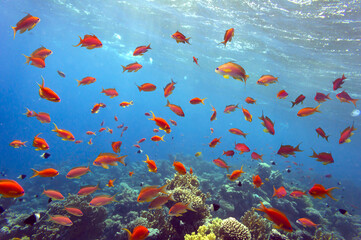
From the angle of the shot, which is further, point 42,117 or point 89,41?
point 42,117

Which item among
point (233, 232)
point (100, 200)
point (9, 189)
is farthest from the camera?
point (100, 200)

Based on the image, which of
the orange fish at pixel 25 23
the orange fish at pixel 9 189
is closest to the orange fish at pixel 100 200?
the orange fish at pixel 9 189

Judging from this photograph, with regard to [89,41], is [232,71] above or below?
above

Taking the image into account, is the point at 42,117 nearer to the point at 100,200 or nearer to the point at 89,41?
the point at 89,41

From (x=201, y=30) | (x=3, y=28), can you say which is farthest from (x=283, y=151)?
(x=3, y=28)

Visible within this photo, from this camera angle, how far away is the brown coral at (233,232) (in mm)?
4250

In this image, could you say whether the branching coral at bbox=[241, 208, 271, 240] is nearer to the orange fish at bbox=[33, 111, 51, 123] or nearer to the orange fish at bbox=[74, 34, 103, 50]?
the orange fish at bbox=[74, 34, 103, 50]

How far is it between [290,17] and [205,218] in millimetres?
15270

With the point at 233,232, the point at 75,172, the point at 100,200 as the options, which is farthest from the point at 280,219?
the point at 75,172

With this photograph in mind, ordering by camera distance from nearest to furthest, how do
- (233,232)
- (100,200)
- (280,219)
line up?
1. (280,219)
2. (233,232)
3. (100,200)

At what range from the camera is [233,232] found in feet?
14.1

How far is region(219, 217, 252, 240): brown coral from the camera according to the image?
4.25 meters

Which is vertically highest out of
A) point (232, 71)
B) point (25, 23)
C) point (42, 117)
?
point (232, 71)

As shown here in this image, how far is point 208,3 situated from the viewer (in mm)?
14836
